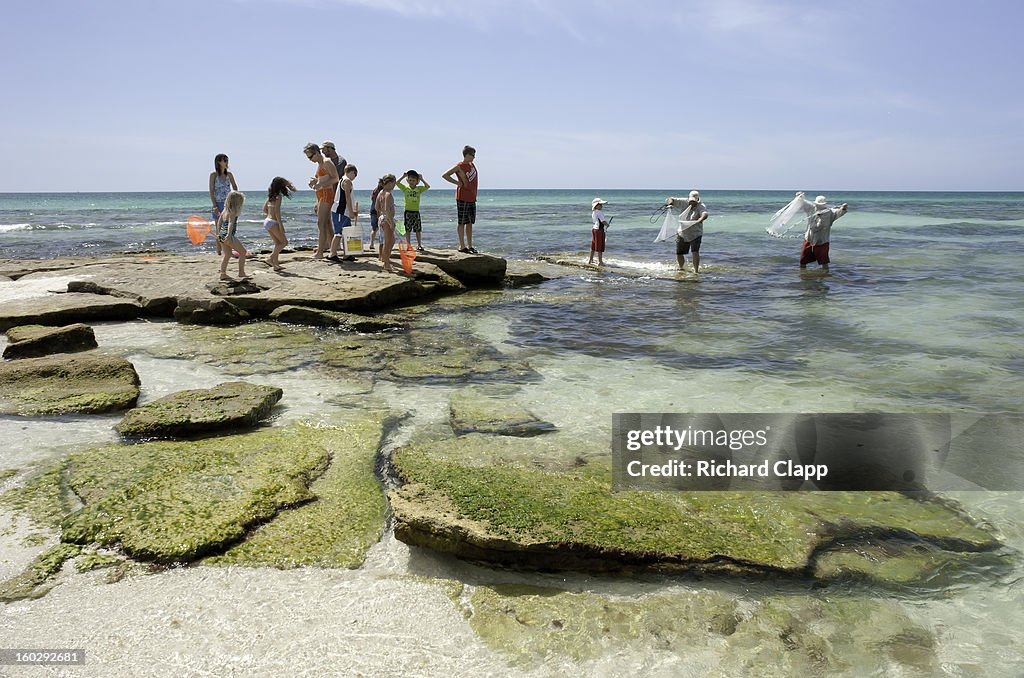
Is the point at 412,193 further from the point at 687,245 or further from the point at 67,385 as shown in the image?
the point at 67,385

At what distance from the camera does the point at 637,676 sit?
8.64 feet

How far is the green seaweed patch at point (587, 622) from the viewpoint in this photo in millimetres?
2775

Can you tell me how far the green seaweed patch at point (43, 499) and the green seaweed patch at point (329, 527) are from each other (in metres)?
1.10

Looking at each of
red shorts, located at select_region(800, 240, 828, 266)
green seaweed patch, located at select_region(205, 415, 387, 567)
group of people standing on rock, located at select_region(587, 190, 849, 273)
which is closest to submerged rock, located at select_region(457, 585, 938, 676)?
green seaweed patch, located at select_region(205, 415, 387, 567)

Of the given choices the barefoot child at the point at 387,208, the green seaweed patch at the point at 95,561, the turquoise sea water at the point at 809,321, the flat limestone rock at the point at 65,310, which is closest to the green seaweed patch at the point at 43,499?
the green seaweed patch at the point at 95,561

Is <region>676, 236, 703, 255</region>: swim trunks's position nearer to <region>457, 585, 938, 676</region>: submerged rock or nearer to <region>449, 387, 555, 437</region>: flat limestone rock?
<region>449, 387, 555, 437</region>: flat limestone rock

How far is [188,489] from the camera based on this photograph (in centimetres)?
388

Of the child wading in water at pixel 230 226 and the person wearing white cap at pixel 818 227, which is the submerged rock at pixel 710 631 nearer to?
the child wading in water at pixel 230 226

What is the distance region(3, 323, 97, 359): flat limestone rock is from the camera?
6.93m

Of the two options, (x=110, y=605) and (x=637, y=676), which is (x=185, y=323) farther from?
(x=637, y=676)

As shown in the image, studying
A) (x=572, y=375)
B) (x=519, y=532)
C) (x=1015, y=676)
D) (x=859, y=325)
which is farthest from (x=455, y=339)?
(x=1015, y=676)

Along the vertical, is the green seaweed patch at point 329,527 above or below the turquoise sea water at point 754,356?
below

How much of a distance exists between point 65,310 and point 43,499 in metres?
6.55

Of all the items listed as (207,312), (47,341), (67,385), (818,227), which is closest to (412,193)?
(207,312)
